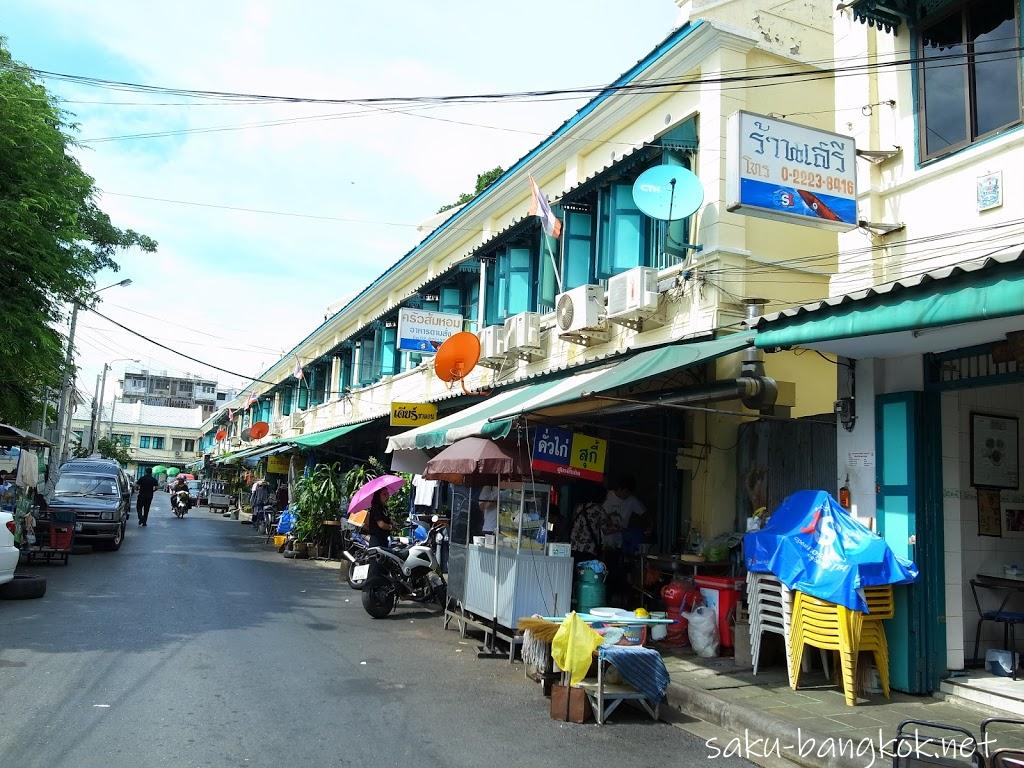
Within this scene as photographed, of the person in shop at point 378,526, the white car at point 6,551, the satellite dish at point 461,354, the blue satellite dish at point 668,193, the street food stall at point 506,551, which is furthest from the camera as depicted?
the satellite dish at point 461,354

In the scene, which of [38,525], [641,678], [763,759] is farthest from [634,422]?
[38,525]

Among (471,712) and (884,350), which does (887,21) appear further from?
(471,712)

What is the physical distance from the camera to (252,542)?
24.0 m

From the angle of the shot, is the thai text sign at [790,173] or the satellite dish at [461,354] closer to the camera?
the thai text sign at [790,173]

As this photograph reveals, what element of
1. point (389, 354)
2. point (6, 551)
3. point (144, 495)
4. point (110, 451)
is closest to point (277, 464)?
point (144, 495)

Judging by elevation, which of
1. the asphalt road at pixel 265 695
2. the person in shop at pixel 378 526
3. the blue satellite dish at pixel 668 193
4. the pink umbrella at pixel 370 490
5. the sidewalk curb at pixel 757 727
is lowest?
the asphalt road at pixel 265 695

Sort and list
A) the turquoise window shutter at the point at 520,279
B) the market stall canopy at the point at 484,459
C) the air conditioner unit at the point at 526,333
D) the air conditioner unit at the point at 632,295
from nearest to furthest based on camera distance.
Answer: the market stall canopy at the point at 484,459 < the air conditioner unit at the point at 632,295 < the air conditioner unit at the point at 526,333 < the turquoise window shutter at the point at 520,279

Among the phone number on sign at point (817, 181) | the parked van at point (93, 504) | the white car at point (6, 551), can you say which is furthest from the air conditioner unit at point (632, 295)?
the parked van at point (93, 504)

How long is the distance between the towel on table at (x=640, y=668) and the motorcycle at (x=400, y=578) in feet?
17.3

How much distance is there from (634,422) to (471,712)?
592cm

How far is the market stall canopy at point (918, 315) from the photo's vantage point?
5.07m

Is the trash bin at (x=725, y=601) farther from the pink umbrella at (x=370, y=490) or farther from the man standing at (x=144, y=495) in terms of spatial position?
the man standing at (x=144, y=495)

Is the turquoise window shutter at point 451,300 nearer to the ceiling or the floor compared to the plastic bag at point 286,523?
nearer to the ceiling

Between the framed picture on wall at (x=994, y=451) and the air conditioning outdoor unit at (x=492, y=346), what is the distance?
25.9ft
